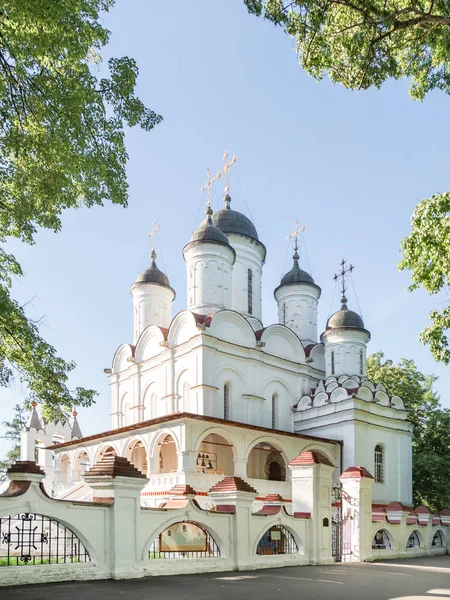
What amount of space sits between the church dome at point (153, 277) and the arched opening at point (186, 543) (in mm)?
18882

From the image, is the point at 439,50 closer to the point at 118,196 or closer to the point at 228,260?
the point at 118,196

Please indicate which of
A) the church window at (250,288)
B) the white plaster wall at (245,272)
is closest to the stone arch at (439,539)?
the white plaster wall at (245,272)

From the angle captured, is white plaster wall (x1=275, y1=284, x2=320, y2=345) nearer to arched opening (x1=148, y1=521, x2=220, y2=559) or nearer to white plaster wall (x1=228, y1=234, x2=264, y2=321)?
white plaster wall (x1=228, y1=234, x2=264, y2=321)

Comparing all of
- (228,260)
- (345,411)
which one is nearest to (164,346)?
(228,260)

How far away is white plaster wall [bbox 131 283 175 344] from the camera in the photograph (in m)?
28.4

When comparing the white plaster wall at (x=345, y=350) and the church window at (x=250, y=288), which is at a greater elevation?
the church window at (x=250, y=288)

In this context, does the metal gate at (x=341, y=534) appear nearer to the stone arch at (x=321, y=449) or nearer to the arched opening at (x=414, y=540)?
the arched opening at (x=414, y=540)

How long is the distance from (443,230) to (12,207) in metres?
7.18

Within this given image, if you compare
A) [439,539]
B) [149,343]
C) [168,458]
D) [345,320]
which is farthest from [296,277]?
[439,539]

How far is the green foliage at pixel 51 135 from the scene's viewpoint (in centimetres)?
735

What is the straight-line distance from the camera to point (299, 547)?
1239cm

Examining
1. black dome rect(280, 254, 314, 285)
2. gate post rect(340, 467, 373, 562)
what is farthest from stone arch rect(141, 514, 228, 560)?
black dome rect(280, 254, 314, 285)

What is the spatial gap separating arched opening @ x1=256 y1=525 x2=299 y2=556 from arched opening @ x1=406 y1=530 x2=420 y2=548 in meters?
6.63

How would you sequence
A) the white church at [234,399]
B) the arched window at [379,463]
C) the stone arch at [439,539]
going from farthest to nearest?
1. the arched window at [379,463]
2. the white church at [234,399]
3. the stone arch at [439,539]
